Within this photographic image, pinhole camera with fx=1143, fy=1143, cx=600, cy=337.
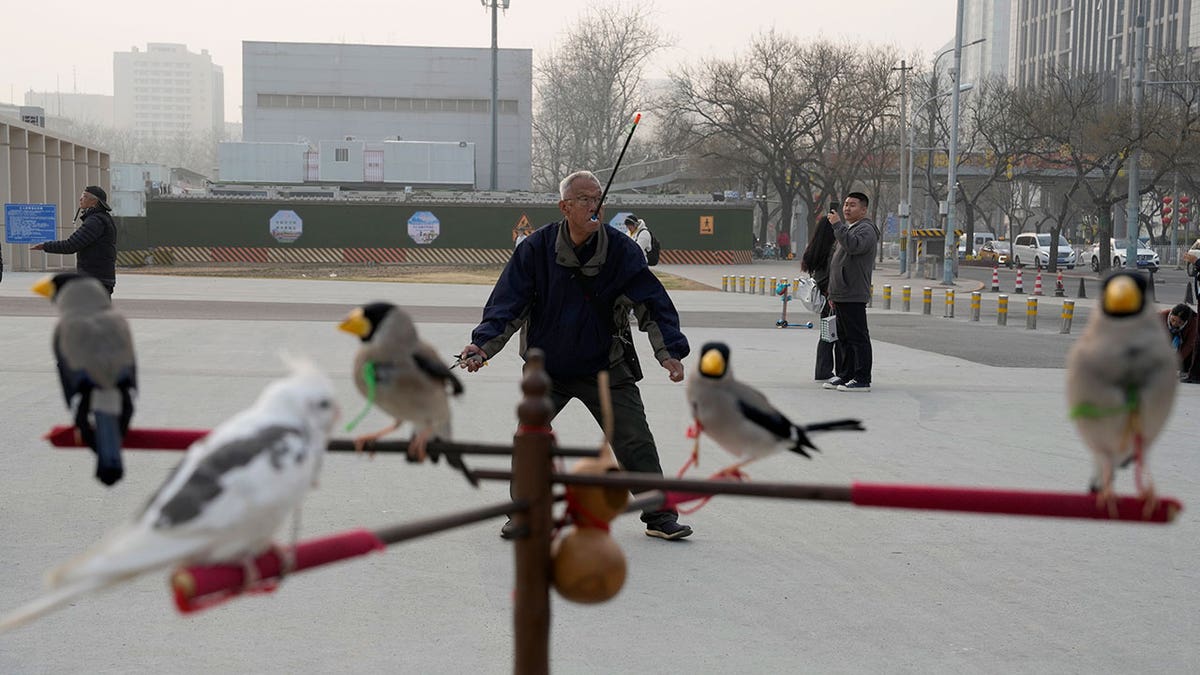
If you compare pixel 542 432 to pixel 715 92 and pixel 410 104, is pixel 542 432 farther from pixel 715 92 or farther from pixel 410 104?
pixel 410 104

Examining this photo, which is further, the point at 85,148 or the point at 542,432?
the point at 85,148

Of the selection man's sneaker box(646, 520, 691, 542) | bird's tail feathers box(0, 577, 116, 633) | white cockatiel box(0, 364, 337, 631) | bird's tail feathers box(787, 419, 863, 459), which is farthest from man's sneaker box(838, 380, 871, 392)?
bird's tail feathers box(0, 577, 116, 633)

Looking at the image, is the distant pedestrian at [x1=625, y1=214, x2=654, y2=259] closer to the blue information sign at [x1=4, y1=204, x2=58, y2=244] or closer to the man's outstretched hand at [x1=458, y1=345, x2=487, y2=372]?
the man's outstretched hand at [x1=458, y1=345, x2=487, y2=372]

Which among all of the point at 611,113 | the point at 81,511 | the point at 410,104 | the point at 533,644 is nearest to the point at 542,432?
the point at 533,644

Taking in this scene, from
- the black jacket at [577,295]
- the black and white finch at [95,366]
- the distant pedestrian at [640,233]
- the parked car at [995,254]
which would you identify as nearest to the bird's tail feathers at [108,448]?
the black and white finch at [95,366]

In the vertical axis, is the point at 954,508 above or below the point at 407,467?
above

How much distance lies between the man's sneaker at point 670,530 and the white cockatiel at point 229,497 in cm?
516

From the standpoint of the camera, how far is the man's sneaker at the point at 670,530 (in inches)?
272

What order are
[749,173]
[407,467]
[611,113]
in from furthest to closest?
[611,113], [749,173], [407,467]

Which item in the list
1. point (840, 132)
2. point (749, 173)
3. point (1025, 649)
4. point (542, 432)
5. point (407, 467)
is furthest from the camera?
point (749, 173)

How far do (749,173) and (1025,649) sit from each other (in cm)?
5194

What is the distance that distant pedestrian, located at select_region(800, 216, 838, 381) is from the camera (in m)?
12.6

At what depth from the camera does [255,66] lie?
235ft

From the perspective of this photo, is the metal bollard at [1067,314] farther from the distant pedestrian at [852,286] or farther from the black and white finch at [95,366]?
the black and white finch at [95,366]
